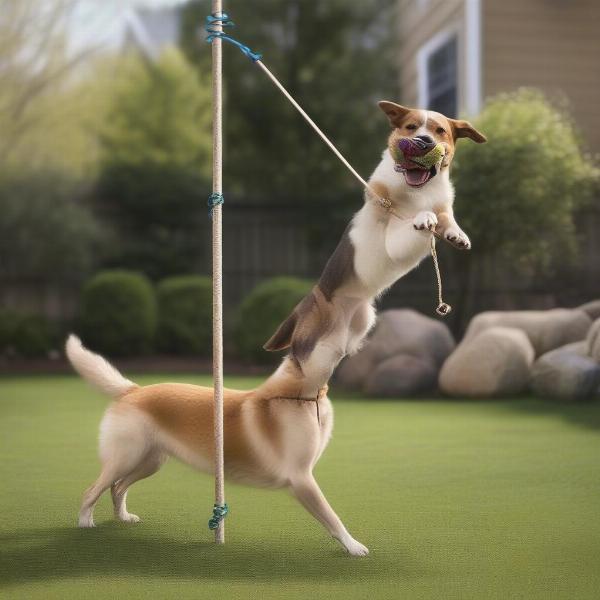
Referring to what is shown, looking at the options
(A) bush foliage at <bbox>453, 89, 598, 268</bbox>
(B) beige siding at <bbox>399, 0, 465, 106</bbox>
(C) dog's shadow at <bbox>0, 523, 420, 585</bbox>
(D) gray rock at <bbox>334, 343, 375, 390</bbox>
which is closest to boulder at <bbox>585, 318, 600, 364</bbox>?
(D) gray rock at <bbox>334, 343, 375, 390</bbox>

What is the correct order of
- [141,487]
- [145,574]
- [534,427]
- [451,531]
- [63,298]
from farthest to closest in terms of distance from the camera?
[63,298]
[534,427]
[141,487]
[451,531]
[145,574]

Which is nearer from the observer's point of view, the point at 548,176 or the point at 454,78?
the point at 548,176

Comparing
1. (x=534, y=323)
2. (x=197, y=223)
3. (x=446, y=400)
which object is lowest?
(x=446, y=400)

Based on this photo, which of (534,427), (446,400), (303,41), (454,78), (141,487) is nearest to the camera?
(141,487)

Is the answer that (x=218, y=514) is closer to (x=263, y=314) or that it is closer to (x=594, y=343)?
(x=594, y=343)

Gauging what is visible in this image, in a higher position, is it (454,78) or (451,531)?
(454,78)

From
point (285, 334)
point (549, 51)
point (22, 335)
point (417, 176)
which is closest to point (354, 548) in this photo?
point (285, 334)

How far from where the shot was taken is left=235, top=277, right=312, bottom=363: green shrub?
36.1 ft

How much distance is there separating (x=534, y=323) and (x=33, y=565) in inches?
260

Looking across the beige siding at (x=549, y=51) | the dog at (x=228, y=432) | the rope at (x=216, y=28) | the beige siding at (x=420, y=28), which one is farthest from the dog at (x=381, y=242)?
the beige siding at (x=420, y=28)

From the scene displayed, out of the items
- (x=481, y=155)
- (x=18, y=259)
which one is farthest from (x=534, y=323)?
(x=18, y=259)

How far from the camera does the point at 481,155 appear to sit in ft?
34.7

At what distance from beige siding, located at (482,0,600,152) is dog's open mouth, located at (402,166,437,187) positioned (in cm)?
898

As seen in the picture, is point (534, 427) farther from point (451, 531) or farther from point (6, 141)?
point (6, 141)
